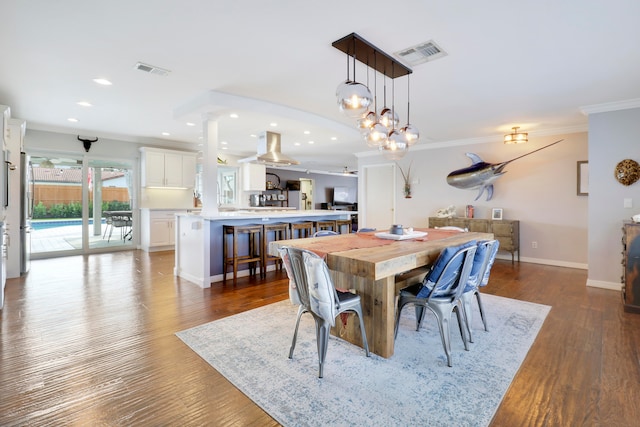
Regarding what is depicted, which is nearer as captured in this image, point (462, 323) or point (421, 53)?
point (462, 323)

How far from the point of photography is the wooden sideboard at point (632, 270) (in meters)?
3.20

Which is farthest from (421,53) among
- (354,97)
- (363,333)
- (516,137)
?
(516,137)

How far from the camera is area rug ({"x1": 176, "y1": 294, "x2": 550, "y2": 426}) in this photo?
1685 mm

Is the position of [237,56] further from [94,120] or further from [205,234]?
[94,120]

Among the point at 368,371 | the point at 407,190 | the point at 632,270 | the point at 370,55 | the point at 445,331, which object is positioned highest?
the point at 370,55

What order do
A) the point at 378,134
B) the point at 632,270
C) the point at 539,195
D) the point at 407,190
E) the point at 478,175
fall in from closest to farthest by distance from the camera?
the point at 378,134, the point at 632,270, the point at 539,195, the point at 478,175, the point at 407,190

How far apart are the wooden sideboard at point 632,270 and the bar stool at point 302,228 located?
392 cm

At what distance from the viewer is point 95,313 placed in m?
3.10

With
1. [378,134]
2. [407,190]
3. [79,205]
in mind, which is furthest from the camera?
[407,190]

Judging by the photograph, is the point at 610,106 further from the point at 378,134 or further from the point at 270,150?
the point at 270,150

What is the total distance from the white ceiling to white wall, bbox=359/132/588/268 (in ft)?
2.06

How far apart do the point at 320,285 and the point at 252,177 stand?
6.97m

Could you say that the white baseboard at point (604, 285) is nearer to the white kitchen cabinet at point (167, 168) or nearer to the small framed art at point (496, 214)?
the small framed art at point (496, 214)

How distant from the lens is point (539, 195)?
5598 mm
